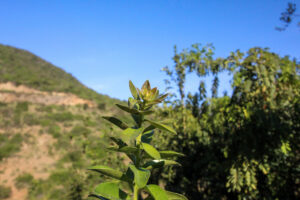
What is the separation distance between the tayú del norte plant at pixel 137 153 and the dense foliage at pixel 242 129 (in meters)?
2.29

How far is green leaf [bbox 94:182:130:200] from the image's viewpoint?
0.68 m


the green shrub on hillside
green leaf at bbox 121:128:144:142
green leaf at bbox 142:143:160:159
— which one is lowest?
the green shrub on hillside

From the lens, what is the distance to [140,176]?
2.25 ft

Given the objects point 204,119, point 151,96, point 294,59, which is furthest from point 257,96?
point 151,96

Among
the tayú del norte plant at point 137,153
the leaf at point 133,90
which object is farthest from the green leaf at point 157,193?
the leaf at point 133,90

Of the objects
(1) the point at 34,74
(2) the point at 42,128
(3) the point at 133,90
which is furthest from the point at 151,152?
(1) the point at 34,74

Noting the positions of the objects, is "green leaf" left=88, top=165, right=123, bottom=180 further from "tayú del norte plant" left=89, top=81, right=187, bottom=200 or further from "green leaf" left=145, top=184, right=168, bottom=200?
"green leaf" left=145, top=184, right=168, bottom=200

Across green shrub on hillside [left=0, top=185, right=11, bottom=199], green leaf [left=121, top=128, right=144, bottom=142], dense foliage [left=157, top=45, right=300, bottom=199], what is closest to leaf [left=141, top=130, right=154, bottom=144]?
green leaf [left=121, top=128, right=144, bottom=142]

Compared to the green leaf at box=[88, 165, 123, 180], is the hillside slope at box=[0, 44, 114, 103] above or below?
above

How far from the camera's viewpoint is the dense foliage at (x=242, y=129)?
2.94 m

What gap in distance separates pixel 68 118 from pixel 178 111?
1702 cm

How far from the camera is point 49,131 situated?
1750cm

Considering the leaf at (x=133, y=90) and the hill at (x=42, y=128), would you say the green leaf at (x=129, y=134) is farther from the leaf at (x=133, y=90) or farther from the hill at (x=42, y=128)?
the hill at (x=42, y=128)

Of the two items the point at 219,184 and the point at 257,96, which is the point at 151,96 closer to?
the point at 257,96
